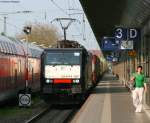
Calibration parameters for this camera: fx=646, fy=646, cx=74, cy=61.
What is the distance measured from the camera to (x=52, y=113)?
28719 mm

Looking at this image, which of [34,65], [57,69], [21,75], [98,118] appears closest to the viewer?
[98,118]

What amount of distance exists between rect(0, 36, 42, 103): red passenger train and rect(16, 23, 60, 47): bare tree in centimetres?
7062

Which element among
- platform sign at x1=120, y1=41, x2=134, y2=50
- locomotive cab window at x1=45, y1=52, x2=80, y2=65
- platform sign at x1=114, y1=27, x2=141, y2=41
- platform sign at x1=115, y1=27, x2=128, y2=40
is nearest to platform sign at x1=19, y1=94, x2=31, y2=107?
locomotive cab window at x1=45, y1=52, x2=80, y2=65

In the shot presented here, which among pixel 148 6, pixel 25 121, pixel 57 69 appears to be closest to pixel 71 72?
pixel 57 69

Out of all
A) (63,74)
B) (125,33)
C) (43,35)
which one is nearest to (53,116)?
(63,74)

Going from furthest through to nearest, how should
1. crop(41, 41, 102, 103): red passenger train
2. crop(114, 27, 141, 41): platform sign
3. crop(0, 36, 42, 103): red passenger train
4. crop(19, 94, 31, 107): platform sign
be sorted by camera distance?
crop(114, 27, 141, 41): platform sign → crop(41, 41, 102, 103): red passenger train → crop(19, 94, 31, 107): platform sign → crop(0, 36, 42, 103): red passenger train

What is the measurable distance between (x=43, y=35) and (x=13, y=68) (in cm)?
8164

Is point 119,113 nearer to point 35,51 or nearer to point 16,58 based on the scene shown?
point 16,58

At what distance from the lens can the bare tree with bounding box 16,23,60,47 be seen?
109062mm

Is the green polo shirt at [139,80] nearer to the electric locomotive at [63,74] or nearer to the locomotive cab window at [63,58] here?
the electric locomotive at [63,74]

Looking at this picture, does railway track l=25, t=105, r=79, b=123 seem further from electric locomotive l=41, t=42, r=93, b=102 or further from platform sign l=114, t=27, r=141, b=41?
platform sign l=114, t=27, r=141, b=41

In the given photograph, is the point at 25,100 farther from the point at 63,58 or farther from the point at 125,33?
the point at 125,33

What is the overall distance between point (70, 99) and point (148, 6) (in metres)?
5.64

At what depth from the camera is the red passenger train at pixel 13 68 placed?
27453 mm
